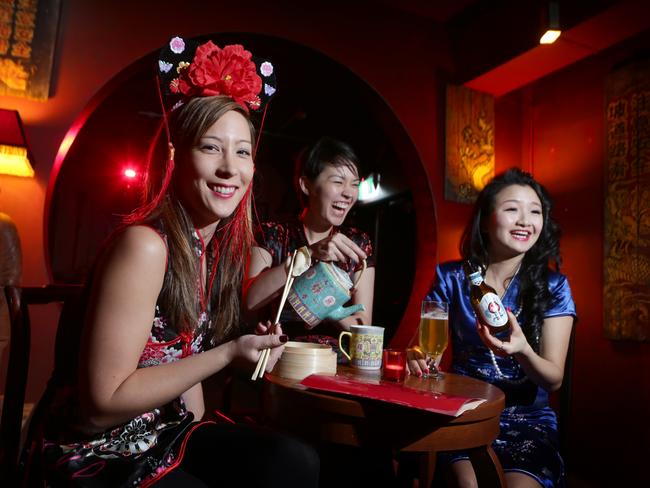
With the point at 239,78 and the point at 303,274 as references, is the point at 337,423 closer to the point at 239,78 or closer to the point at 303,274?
the point at 303,274

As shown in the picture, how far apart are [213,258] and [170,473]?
57cm

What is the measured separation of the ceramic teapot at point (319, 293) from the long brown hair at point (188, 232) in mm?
199

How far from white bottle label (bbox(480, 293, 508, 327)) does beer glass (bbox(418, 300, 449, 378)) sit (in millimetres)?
125

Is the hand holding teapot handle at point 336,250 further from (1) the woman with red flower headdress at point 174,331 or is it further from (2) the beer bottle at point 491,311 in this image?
(2) the beer bottle at point 491,311

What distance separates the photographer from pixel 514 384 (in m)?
1.86

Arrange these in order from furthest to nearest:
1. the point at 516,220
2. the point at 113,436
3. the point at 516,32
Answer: the point at 516,32 → the point at 516,220 → the point at 113,436

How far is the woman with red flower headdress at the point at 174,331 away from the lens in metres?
1.00

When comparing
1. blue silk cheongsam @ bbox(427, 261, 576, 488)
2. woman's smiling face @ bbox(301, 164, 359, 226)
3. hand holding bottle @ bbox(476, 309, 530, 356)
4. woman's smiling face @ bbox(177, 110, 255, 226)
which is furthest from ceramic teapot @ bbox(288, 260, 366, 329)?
woman's smiling face @ bbox(301, 164, 359, 226)

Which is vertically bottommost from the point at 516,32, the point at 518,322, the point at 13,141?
the point at 518,322

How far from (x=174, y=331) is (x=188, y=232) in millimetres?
246

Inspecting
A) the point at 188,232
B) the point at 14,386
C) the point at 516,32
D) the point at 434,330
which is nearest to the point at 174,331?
the point at 188,232

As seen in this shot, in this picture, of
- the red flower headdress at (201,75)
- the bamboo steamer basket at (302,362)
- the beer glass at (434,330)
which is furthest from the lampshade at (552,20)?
the bamboo steamer basket at (302,362)

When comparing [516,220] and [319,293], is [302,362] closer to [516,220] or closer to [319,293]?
[319,293]

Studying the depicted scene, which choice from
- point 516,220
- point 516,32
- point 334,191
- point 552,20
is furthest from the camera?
point 516,32
